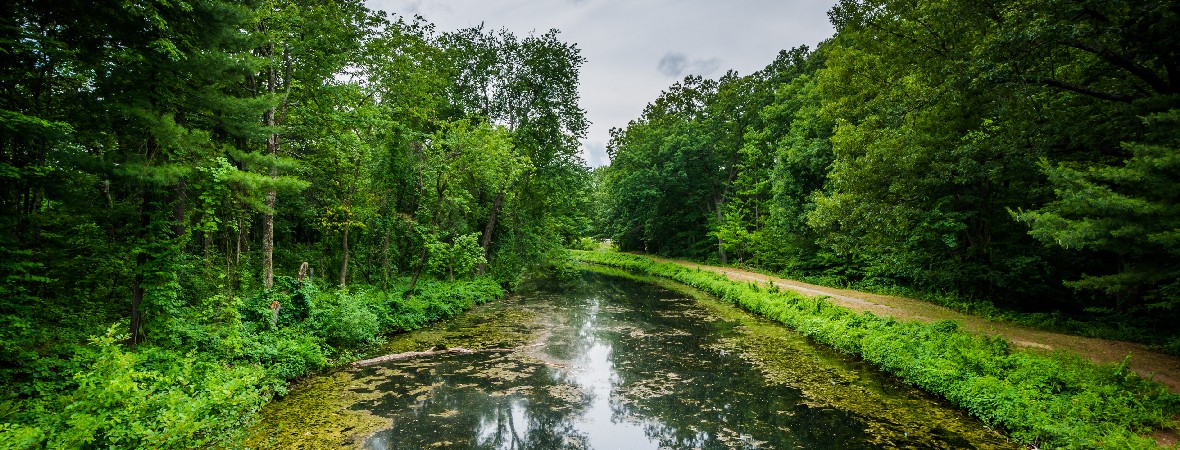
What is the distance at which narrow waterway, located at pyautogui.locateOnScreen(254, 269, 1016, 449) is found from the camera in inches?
262

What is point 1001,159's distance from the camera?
1086 cm

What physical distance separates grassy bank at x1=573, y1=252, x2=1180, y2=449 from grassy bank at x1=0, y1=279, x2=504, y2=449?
35.6ft

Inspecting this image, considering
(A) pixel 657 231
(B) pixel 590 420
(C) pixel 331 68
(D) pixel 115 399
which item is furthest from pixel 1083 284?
(A) pixel 657 231

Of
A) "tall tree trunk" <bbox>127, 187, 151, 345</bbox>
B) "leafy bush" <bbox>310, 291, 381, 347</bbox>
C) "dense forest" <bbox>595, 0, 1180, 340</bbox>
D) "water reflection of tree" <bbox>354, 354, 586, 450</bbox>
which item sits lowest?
"water reflection of tree" <bbox>354, 354, 586, 450</bbox>

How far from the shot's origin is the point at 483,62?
2067 cm

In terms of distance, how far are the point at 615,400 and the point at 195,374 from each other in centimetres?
654

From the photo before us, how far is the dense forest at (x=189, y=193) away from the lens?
543 cm

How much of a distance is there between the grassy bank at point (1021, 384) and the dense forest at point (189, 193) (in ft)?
35.6

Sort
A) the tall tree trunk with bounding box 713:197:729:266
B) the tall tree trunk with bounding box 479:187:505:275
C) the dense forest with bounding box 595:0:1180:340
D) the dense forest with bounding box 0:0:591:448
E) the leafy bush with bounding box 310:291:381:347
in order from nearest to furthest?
the dense forest with bounding box 0:0:591:448 < the dense forest with bounding box 595:0:1180:340 < the leafy bush with bounding box 310:291:381:347 < the tall tree trunk with bounding box 479:187:505:275 < the tall tree trunk with bounding box 713:197:729:266

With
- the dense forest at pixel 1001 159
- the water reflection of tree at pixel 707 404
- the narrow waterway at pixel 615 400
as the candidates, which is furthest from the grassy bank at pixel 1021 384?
the water reflection of tree at pixel 707 404

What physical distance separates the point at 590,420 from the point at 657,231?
34.8m

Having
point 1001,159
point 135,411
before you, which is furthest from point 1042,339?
point 135,411

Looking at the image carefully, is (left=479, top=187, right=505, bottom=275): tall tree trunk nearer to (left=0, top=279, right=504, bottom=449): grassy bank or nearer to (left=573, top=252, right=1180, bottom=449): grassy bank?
(left=0, top=279, right=504, bottom=449): grassy bank

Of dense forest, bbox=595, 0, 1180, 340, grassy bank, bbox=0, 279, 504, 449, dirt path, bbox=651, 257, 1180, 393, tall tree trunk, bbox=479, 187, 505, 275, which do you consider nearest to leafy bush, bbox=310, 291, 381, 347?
grassy bank, bbox=0, 279, 504, 449
